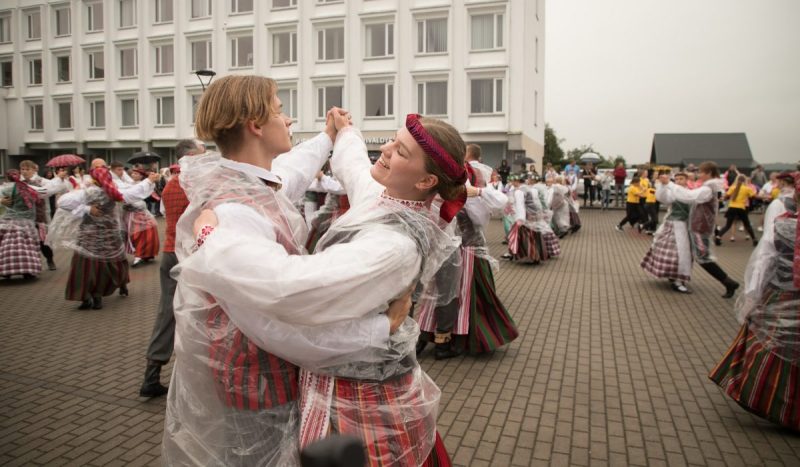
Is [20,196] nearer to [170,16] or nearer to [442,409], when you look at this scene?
[442,409]

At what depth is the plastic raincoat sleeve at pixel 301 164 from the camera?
256 cm

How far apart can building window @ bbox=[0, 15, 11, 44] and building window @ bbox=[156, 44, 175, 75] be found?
1297 centimetres

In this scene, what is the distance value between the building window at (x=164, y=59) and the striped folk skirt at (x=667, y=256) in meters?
31.9

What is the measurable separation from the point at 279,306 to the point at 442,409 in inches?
134

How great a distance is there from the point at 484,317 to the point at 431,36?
25.6m

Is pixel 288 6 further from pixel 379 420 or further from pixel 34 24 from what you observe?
pixel 379 420

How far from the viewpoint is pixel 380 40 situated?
30.0 meters

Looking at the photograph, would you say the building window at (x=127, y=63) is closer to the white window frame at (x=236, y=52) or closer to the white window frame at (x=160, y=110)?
the white window frame at (x=160, y=110)

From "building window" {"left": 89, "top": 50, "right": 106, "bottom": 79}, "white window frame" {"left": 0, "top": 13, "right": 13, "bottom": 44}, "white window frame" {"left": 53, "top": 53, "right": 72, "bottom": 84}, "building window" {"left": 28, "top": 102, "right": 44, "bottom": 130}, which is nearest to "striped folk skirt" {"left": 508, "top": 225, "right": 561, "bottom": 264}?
"building window" {"left": 89, "top": 50, "right": 106, "bottom": 79}

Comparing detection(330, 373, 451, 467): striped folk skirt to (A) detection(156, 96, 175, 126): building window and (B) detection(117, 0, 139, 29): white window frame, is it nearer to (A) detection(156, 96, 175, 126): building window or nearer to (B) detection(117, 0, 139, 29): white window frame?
(A) detection(156, 96, 175, 126): building window

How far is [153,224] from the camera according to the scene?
12094 mm

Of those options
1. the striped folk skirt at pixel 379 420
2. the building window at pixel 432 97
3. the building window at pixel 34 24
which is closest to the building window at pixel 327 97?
the building window at pixel 432 97

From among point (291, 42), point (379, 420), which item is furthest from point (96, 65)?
point (379, 420)

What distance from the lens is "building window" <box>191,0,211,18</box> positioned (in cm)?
3284
